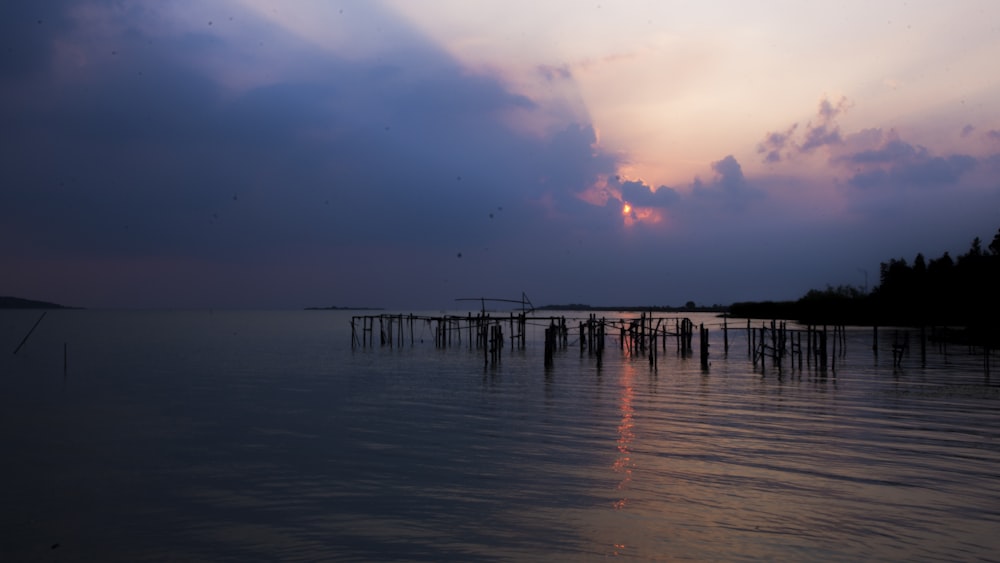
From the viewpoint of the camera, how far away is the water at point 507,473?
285 inches

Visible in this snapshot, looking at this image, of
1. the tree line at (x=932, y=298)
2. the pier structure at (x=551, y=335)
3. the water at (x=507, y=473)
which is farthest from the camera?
the tree line at (x=932, y=298)

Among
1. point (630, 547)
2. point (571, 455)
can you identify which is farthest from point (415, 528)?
point (571, 455)

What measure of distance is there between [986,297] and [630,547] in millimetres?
49955

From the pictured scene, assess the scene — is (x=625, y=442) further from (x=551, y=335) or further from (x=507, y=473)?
(x=551, y=335)

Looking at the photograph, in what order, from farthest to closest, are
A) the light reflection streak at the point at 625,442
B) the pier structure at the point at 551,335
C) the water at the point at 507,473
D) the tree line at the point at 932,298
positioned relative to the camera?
the tree line at the point at 932,298, the pier structure at the point at 551,335, the light reflection streak at the point at 625,442, the water at the point at 507,473

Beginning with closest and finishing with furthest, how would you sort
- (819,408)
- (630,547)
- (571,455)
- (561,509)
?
(630,547) < (561,509) < (571,455) < (819,408)

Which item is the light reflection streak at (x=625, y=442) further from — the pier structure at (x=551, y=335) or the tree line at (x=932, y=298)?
the tree line at (x=932, y=298)

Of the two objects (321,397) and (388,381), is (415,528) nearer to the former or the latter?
(321,397)

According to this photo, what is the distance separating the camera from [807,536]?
23.9 ft

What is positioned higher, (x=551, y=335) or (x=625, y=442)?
(x=551, y=335)

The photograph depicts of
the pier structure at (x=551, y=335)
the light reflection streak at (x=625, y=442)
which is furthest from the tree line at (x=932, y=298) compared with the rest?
the light reflection streak at (x=625, y=442)

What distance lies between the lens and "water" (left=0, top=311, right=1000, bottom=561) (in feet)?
23.7

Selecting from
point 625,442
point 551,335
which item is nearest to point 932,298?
point 551,335

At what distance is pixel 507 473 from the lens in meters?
9.97
